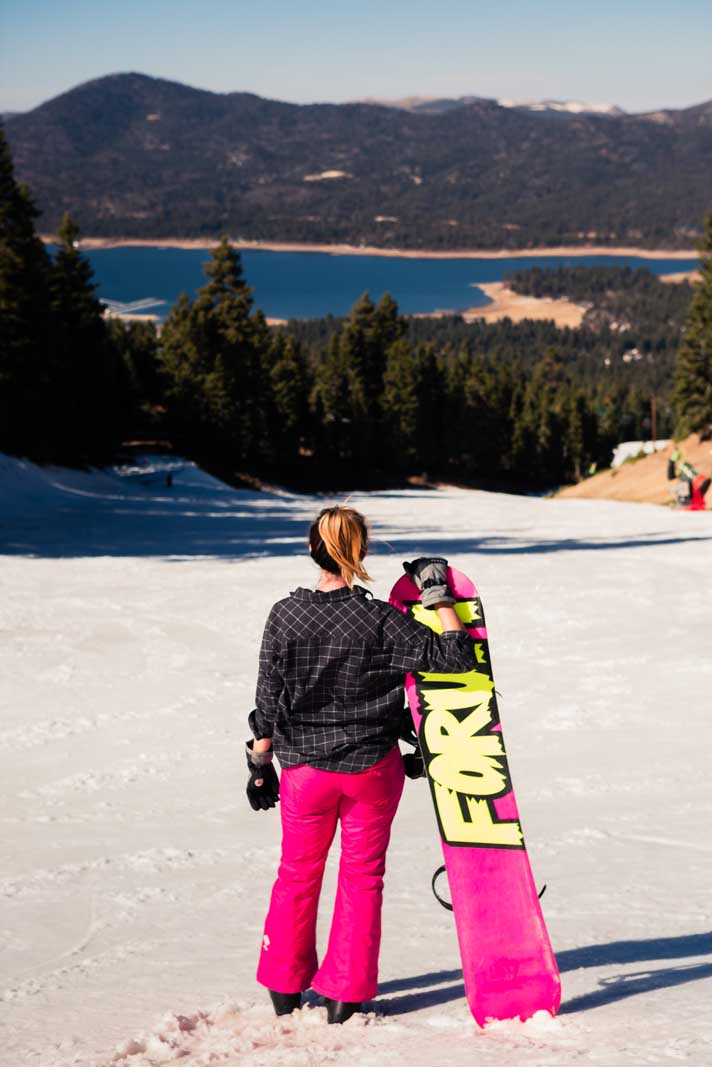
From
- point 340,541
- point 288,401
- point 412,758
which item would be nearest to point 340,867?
point 412,758

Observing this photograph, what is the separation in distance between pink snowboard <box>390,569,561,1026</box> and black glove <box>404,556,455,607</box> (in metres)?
0.16

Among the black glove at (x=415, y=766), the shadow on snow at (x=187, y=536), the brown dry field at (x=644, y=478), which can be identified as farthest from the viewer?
the brown dry field at (x=644, y=478)

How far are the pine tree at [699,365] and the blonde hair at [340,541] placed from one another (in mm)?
72592

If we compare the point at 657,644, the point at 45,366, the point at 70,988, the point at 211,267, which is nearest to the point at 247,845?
the point at 70,988

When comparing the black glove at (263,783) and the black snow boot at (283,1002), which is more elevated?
the black glove at (263,783)

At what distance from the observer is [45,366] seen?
46.5m

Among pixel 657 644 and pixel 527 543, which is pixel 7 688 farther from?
pixel 527 543

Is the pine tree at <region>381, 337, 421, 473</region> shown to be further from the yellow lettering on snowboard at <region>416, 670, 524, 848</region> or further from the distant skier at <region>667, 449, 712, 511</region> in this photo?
→ the yellow lettering on snowboard at <region>416, 670, 524, 848</region>

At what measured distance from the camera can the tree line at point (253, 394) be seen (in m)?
46.0

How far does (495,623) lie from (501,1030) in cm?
1041

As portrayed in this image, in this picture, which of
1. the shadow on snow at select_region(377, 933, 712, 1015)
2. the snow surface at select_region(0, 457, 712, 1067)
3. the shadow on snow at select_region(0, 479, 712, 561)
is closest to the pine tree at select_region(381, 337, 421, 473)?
the shadow on snow at select_region(0, 479, 712, 561)

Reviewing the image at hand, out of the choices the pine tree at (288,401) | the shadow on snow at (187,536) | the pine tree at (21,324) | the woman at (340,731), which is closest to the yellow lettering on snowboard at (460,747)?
the woman at (340,731)

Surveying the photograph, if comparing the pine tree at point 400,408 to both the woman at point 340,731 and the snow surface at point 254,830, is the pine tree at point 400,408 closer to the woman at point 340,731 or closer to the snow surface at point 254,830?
the snow surface at point 254,830

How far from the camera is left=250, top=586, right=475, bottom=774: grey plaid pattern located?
4.44 metres
